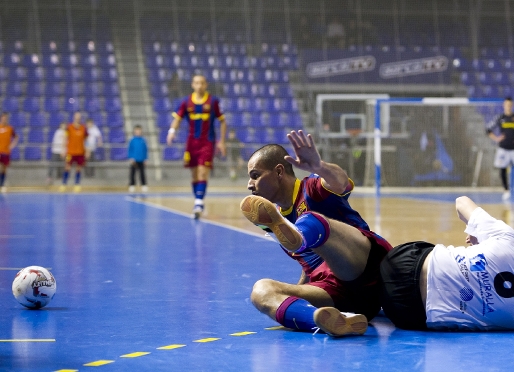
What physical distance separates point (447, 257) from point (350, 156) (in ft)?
66.0

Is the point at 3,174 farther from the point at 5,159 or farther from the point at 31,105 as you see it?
the point at 31,105

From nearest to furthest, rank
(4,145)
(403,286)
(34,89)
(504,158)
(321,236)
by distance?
(321,236) → (403,286) → (504,158) → (4,145) → (34,89)

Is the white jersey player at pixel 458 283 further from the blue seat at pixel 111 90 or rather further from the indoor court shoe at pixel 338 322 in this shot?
the blue seat at pixel 111 90

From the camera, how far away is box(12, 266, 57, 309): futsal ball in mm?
4926

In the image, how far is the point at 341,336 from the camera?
4.15 meters

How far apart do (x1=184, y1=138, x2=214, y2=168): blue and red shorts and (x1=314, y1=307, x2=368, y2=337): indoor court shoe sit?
9.09 m

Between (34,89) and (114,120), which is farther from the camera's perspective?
(34,89)

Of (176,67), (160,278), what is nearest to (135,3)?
(176,67)

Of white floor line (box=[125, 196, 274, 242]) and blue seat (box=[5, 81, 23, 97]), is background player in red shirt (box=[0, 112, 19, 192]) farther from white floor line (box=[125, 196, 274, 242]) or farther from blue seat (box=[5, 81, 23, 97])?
white floor line (box=[125, 196, 274, 242])

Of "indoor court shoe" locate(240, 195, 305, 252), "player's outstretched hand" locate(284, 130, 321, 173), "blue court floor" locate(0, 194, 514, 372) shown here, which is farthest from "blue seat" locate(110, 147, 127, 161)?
"indoor court shoe" locate(240, 195, 305, 252)

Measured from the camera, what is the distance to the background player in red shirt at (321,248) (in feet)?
13.4

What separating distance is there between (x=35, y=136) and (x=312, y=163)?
2242cm

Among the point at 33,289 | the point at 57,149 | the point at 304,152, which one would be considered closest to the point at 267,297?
the point at 304,152

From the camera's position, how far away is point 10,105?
26.0 m
